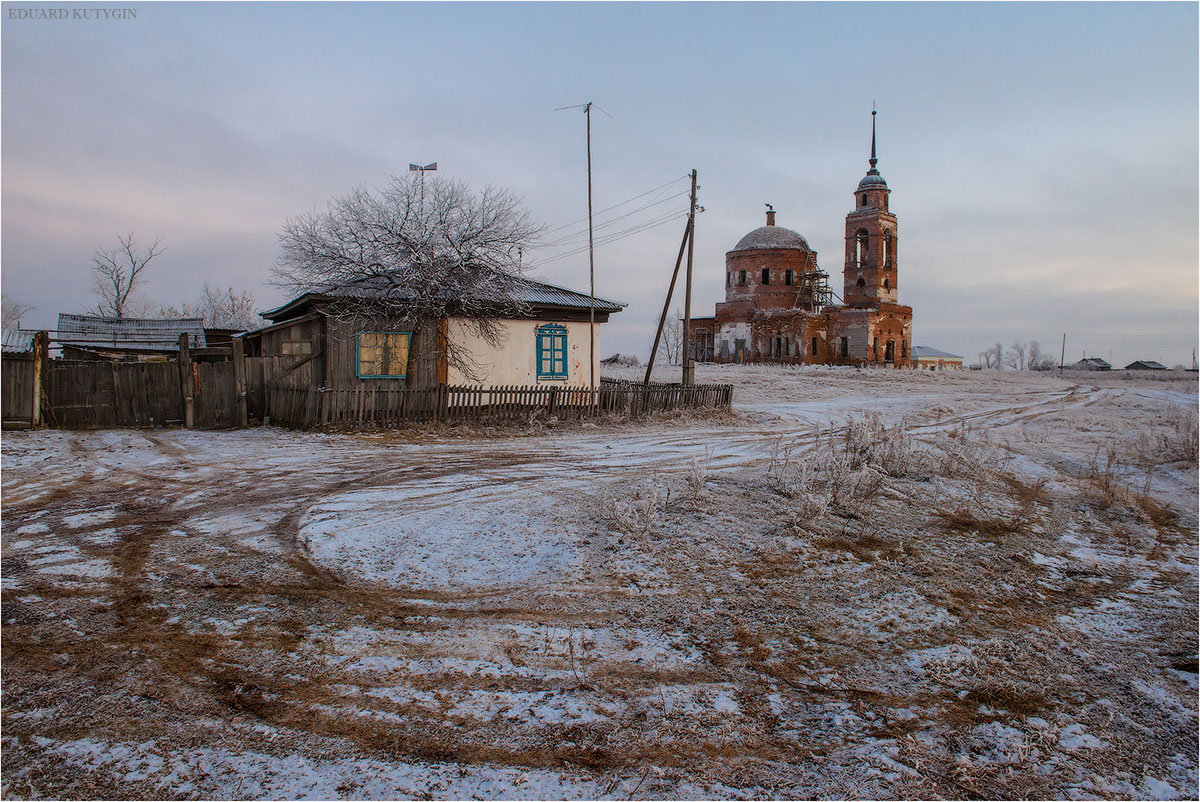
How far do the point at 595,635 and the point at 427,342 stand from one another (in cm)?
1409

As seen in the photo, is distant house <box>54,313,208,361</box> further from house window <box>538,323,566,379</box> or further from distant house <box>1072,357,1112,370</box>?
distant house <box>1072,357,1112,370</box>

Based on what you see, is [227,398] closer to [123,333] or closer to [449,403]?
[449,403]

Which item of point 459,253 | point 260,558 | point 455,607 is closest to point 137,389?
point 459,253

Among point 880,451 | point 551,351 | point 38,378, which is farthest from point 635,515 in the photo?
point 38,378

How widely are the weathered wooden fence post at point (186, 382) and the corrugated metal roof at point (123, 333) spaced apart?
1170 cm

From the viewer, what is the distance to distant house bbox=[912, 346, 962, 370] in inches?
2436

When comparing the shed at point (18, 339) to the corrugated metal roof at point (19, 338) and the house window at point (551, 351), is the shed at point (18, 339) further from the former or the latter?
the house window at point (551, 351)

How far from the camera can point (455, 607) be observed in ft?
15.6

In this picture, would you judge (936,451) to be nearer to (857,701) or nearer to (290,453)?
(857,701)

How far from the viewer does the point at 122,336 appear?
Answer: 2591cm

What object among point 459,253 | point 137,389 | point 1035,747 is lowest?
point 1035,747

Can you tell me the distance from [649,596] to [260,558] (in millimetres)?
3422

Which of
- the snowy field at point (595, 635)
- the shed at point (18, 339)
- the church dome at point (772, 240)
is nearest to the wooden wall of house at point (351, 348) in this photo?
the snowy field at point (595, 635)

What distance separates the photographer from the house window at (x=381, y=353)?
1673cm
